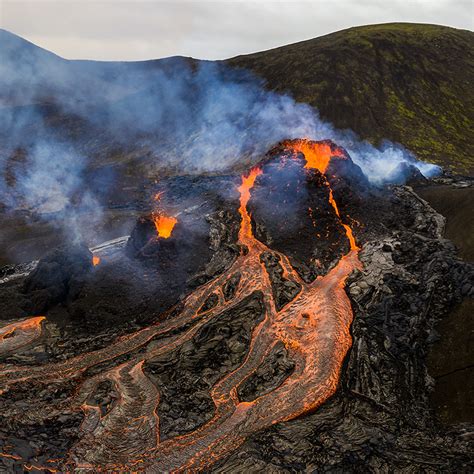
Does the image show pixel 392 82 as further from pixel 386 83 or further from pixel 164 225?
pixel 164 225

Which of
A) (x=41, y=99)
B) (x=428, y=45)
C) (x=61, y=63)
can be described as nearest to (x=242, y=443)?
(x=428, y=45)

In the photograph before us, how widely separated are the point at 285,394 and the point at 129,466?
716 centimetres

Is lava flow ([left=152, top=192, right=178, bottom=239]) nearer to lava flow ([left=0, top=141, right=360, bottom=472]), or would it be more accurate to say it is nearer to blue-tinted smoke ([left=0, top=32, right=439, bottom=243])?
lava flow ([left=0, top=141, right=360, bottom=472])

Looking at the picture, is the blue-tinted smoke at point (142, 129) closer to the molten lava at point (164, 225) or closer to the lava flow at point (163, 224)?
the lava flow at point (163, 224)

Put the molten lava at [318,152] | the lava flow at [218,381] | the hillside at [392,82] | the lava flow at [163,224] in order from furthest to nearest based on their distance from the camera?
the hillside at [392,82] → the molten lava at [318,152] → the lava flow at [163,224] → the lava flow at [218,381]

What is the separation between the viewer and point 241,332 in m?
24.1

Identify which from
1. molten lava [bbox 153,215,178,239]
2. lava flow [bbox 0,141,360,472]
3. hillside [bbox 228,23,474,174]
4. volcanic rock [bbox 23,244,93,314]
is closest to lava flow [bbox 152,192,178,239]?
molten lava [bbox 153,215,178,239]

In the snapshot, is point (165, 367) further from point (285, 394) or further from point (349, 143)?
point (349, 143)

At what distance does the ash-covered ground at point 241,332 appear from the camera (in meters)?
17.4

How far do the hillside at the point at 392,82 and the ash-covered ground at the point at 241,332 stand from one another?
47.8 m

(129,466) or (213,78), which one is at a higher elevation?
(213,78)

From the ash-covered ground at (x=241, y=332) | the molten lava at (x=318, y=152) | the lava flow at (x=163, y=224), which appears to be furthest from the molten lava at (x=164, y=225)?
the molten lava at (x=318, y=152)

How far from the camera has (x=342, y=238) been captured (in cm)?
3262

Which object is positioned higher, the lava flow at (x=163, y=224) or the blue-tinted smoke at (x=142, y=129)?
the blue-tinted smoke at (x=142, y=129)
